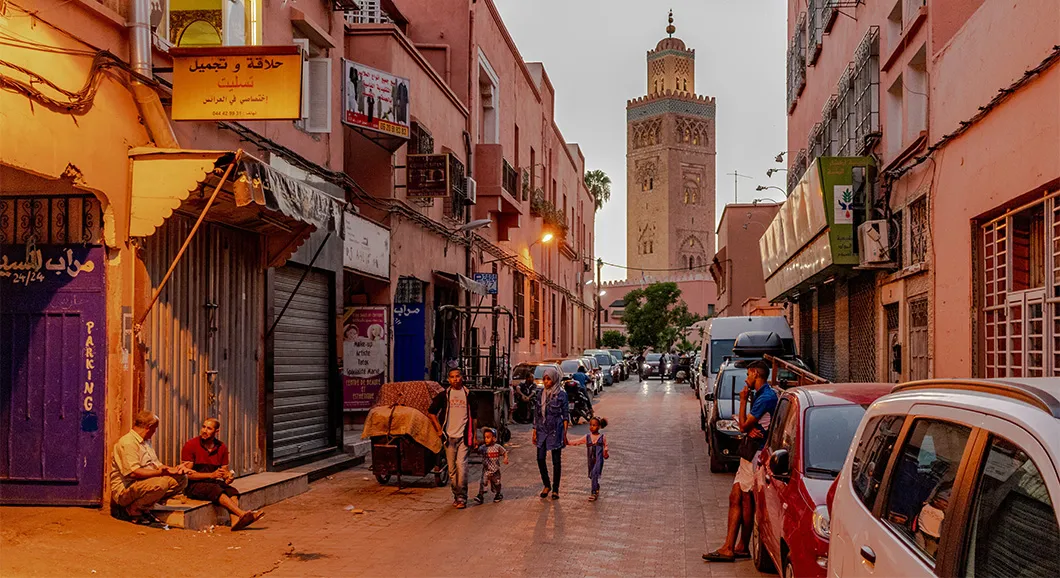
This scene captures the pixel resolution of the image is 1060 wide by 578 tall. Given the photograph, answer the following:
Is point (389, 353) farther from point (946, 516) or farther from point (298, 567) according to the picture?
point (946, 516)

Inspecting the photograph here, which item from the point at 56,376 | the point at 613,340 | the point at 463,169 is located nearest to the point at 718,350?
the point at 463,169

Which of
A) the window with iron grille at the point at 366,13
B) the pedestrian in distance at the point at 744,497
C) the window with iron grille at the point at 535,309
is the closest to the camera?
the pedestrian in distance at the point at 744,497

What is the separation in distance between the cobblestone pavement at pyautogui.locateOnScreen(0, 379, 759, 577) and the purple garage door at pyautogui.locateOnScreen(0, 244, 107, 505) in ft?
1.24

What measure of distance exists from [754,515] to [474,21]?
2018 cm

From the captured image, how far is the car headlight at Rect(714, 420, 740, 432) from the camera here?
1465 cm

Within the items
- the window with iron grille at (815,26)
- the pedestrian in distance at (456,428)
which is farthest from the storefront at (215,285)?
the window with iron grille at (815,26)

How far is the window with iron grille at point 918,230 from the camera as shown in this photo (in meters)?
15.2

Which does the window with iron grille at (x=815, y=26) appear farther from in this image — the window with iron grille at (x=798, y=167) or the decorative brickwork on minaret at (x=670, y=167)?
the decorative brickwork on minaret at (x=670, y=167)

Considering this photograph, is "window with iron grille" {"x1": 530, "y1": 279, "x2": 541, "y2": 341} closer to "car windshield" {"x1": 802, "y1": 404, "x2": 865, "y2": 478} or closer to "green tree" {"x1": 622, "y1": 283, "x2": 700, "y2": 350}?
"green tree" {"x1": 622, "y1": 283, "x2": 700, "y2": 350}

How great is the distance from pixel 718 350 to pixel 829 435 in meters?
17.5

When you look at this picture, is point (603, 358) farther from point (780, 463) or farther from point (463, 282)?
point (780, 463)

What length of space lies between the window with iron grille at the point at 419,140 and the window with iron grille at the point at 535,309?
18456 millimetres

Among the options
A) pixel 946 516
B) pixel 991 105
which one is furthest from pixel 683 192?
pixel 946 516

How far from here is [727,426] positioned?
14922 millimetres
